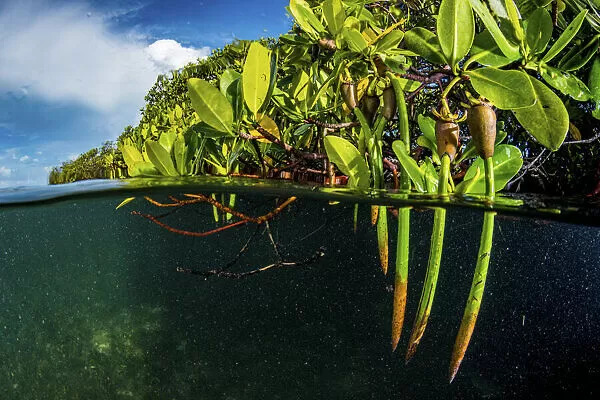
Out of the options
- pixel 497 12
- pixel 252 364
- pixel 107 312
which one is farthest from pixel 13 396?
pixel 497 12

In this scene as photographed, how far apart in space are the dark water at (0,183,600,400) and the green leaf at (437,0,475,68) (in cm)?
410

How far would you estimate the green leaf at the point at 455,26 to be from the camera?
812mm

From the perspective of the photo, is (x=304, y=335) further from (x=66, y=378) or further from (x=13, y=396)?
(x=13, y=396)

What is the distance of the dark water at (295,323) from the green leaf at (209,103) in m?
3.83

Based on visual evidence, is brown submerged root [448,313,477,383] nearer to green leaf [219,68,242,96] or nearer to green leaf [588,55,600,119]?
green leaf [588,55,600,119]

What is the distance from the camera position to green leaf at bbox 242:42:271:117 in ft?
3.39

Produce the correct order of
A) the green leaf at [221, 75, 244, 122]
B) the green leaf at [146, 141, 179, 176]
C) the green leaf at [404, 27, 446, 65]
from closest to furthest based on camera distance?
the green leaf at [404, 27, 446, 65] < the green leaf at [221, 75, 244, 122] < the green leaf at [146, 141, 179, 176]

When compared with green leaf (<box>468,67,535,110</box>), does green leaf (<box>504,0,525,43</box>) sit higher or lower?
higher

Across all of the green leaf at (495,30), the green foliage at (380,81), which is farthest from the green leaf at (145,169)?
the green leaf at (495,30)

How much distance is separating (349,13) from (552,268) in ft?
21.3

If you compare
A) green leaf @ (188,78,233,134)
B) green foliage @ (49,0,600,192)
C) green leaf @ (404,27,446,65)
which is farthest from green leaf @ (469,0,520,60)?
green leaf @ (188,78,233,134)

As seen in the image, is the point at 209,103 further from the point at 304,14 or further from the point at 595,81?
the point at 595,81

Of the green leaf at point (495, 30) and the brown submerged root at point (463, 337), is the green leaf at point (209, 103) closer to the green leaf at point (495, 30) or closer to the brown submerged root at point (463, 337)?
the green leaf at point (495, 30)

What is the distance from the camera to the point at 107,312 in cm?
718
